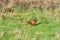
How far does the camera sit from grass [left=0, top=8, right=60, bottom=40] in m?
6.82

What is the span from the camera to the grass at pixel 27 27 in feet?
22.4

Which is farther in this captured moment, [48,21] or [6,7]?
[6,7]

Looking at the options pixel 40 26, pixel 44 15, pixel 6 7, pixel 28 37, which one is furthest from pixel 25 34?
pixel 6 7

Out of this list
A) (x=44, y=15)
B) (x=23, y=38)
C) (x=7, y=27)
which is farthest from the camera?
(x=44, y=15)

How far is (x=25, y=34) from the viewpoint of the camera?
688 centimetres

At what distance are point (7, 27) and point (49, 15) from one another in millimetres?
1427

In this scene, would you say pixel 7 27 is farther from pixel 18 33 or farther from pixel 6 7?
pixel 6 7

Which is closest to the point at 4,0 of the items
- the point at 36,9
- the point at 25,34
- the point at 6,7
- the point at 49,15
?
the point at 6,7

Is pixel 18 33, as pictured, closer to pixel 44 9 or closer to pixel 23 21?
pixel 23 21

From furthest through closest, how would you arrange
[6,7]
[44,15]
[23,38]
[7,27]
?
[6,7] < [44,15] < [7,27] < [23,38]

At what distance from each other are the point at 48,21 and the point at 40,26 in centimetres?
41

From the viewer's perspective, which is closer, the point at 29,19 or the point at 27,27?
the point at 27,27

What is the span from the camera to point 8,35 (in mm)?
6926

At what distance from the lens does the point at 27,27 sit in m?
7.34
